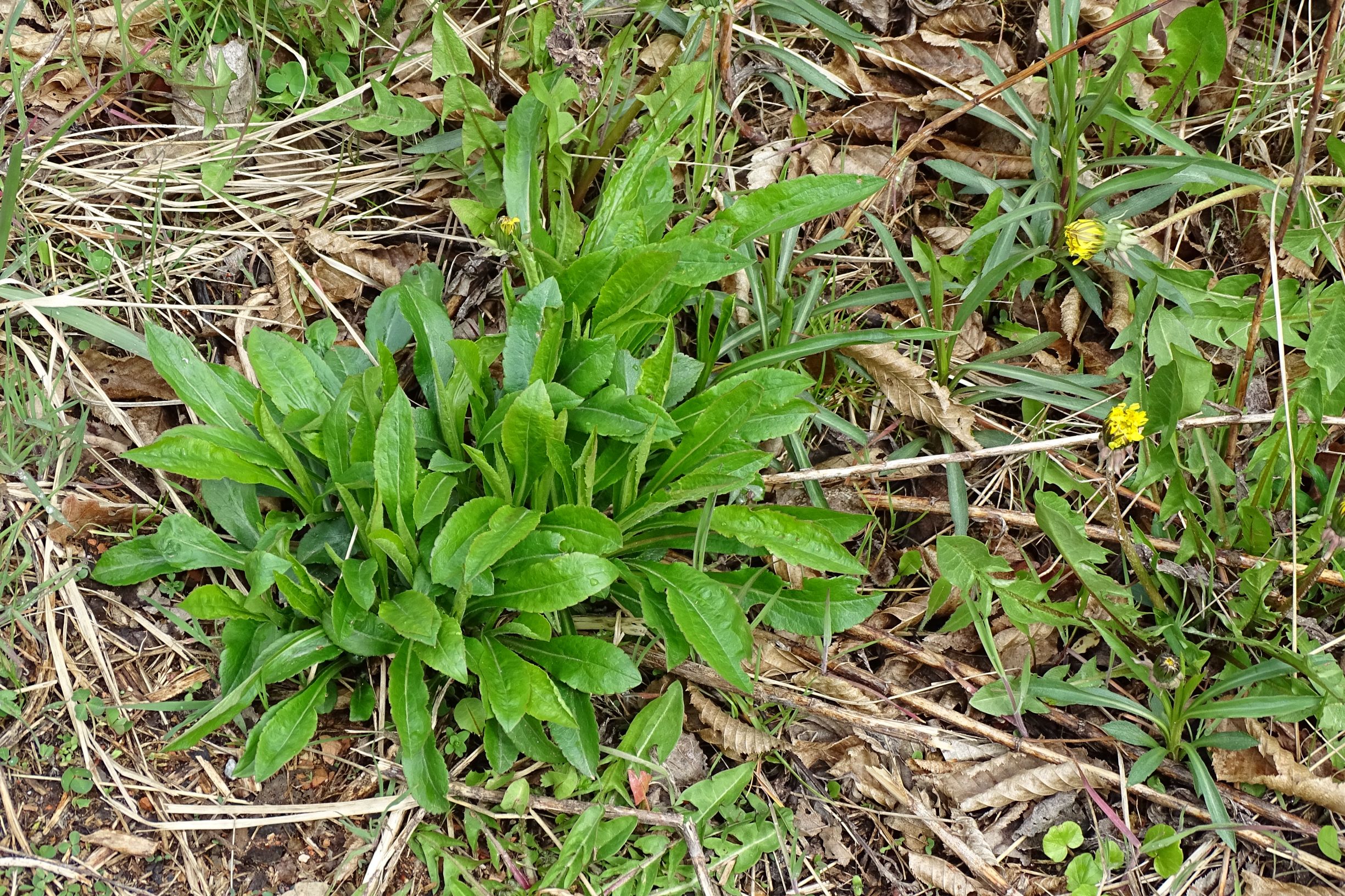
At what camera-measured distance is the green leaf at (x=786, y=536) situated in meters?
1.97

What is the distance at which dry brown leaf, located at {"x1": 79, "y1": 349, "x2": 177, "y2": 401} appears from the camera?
2.15 meters

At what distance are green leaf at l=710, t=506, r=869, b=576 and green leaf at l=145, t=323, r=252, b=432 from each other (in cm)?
99

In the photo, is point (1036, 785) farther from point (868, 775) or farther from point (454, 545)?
point (454, 545)

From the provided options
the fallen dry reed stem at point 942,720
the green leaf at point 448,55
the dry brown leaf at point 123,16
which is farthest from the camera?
the dry brown leaf at point 123,16

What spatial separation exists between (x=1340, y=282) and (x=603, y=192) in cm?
173

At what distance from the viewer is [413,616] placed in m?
1.79

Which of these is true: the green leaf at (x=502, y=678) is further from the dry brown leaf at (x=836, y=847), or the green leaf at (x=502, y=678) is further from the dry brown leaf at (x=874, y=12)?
the dry brown leaf at (x=874, y=12)

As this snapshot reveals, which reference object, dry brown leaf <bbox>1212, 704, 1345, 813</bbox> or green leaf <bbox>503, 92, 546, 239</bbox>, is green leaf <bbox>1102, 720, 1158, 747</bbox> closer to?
dry brown leaf <bbox>1212, 704, 1345, 813</bbox>

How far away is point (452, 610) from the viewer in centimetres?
188

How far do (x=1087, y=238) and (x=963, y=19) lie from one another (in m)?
0.85

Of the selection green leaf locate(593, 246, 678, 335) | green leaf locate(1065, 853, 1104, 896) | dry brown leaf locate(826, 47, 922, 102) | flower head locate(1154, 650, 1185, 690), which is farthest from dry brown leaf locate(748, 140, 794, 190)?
green leaf locate(1065, 853, 1104, 896)

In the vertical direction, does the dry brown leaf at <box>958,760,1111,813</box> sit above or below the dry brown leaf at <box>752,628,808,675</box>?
below

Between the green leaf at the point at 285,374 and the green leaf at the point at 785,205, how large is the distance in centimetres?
91

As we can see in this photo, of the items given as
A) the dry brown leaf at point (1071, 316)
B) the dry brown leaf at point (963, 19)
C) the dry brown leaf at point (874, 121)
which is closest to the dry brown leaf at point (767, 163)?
the dry brown leaf at point (874, 121)
